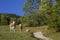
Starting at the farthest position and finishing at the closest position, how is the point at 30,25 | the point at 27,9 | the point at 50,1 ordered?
the point at 27,9 → the point at 30,25 → the point at 50,1

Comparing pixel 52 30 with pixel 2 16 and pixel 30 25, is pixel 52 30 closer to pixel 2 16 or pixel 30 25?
pixel 30 25

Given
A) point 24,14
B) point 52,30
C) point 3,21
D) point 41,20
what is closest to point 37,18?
point 41,20

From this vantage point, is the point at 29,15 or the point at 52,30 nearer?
the point at 52,30

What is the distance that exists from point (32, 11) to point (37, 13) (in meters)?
1.89

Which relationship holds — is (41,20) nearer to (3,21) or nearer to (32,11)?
(32,11)

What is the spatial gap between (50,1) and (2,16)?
522 inches

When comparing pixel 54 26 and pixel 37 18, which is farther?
pixel 37 18

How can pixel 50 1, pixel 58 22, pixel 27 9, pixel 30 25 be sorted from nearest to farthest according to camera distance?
pixel 58 22 < pixel 50 1 < pixel 30 25 < pixel 27 9

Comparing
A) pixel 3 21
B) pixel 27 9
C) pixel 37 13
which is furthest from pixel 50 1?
pixel 3 21

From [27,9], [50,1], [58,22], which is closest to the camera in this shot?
[58,22]

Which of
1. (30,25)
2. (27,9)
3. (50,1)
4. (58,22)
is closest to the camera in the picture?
(58,22)

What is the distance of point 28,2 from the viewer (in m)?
46.1

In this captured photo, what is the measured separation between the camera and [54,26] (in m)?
32.0

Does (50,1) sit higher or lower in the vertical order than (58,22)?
higher
